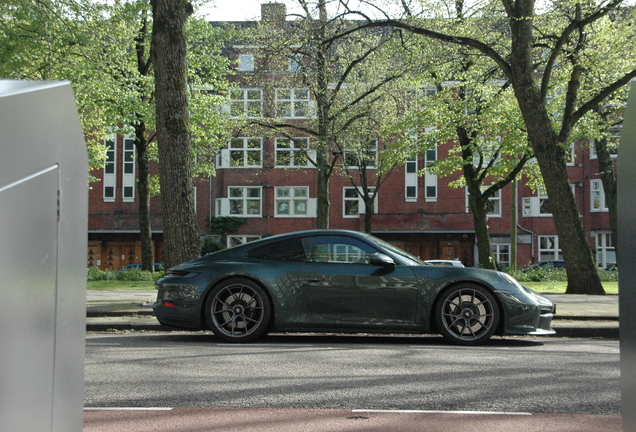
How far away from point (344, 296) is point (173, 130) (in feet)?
18.5

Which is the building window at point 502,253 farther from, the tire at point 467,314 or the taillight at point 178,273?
the taillight at point 178,273

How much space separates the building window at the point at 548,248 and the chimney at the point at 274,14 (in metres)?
28.7

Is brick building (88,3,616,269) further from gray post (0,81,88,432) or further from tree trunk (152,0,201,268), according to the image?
gray post (0,81,88,432)

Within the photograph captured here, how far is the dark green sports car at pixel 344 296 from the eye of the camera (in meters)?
8.13

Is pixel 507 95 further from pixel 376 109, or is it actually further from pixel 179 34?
pixel 179 34

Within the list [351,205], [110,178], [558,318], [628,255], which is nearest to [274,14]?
[558,318]

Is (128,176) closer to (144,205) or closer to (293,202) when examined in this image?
(293,202)

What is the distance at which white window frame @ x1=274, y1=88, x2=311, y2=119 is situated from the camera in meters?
28.6

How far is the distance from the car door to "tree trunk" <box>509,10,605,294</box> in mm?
10362

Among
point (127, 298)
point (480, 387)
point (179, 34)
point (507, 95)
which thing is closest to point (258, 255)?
point (480, 387)

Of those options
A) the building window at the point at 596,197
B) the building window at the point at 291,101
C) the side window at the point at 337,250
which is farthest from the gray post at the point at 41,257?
the building window at the point at 596,197

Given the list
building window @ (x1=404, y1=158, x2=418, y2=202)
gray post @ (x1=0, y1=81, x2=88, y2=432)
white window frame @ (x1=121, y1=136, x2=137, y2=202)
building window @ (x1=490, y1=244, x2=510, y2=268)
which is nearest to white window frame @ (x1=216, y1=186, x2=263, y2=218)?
white window frame @ (x1=121, y1=136, x2=137, y2=202)

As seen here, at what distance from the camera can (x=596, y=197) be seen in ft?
156

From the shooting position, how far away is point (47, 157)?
1611 millimetres
